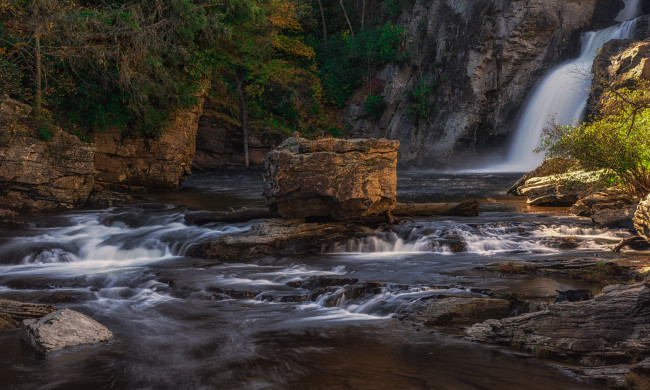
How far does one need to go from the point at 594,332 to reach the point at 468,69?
27676mm

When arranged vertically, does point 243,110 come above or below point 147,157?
above

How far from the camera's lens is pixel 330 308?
7957 mm

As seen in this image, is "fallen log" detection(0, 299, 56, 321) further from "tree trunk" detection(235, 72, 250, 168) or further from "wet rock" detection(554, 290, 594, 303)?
"tree trunk" detection(235, 72, 250, 168)

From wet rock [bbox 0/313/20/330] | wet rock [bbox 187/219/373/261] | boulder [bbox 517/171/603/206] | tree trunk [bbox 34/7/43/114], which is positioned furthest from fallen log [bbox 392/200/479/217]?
tree trunk [bbox 34/7/43/114]

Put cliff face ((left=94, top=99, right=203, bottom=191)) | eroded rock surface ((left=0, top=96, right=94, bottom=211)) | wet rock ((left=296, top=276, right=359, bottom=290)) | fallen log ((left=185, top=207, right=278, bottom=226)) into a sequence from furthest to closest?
cliff face ((left=94, top=99, right=203, bottom=191)) < eroded rock surface ((left=0, top=96, right=94, bottom=211)) < fallen log ((left=185, top=207, right=278, bottom=226)) < wet rock ((left=296, top=276, right=359, bottom=290))

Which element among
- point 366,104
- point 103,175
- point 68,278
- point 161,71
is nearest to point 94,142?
point 103,175

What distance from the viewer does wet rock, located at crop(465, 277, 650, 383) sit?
5.06 meters

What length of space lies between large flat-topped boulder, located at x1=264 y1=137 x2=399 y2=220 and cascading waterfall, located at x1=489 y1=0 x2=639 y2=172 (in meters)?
15.9

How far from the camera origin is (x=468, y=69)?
31.0m

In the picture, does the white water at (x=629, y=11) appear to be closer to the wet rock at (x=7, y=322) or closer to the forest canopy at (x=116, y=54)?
the forest canopy at (x=116, y=54)

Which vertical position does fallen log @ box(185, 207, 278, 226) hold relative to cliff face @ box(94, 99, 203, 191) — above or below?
below

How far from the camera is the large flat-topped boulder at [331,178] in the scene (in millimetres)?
11484

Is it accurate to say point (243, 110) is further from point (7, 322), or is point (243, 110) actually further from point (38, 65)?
point (7, 322)

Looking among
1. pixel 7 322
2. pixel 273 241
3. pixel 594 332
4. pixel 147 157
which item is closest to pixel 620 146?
pixel 273 241
